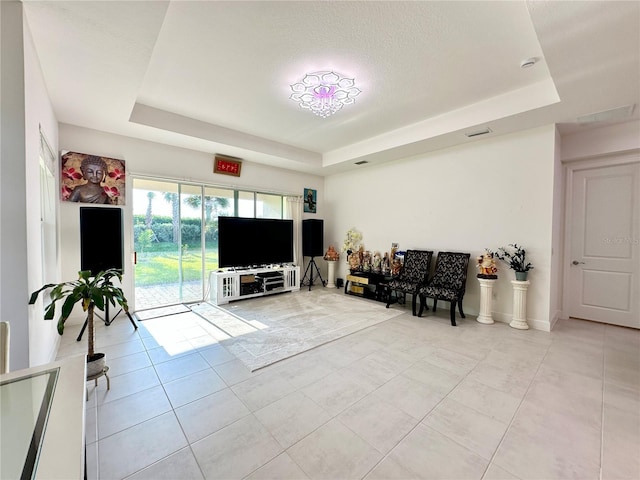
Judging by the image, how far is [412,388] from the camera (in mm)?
2254

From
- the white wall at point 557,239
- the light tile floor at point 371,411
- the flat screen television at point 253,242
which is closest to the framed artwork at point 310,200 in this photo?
the flat screen television at point 253,242

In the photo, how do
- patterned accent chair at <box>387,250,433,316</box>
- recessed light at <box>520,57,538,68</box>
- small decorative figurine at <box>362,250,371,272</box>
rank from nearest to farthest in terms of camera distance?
1. recessed light at <box>520,57,538,68</box>
2. patterned accent chair at <box>387,250,433,316</box>
3. small decorative figurine at <box>362,250,371,272</box>

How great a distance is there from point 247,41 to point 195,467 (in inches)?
122

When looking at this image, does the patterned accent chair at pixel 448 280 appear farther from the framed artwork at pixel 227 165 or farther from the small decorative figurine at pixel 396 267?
the framed artwork at pixel 227 165

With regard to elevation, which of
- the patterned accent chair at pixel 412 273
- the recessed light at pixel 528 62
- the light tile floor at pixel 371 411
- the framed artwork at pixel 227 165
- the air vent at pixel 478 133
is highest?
the recessed light at pixel 528 62

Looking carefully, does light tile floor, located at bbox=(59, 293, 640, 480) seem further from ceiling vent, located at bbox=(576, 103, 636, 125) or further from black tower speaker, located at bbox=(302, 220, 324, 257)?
black tower speaker, located at bbox=(302, 220, 324, 257)

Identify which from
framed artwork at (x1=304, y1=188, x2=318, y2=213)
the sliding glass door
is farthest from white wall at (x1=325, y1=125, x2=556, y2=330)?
the sliding glass door

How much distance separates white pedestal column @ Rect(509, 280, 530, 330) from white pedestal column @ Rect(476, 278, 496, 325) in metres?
0.27

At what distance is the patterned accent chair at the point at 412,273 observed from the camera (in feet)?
14.3

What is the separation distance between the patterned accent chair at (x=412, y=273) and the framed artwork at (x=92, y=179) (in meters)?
4.48

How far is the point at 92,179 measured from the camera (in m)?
3.79

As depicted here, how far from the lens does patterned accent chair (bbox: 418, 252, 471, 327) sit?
12.9 ft

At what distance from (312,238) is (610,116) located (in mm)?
4827

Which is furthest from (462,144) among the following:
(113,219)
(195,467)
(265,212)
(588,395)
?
(113,219)
